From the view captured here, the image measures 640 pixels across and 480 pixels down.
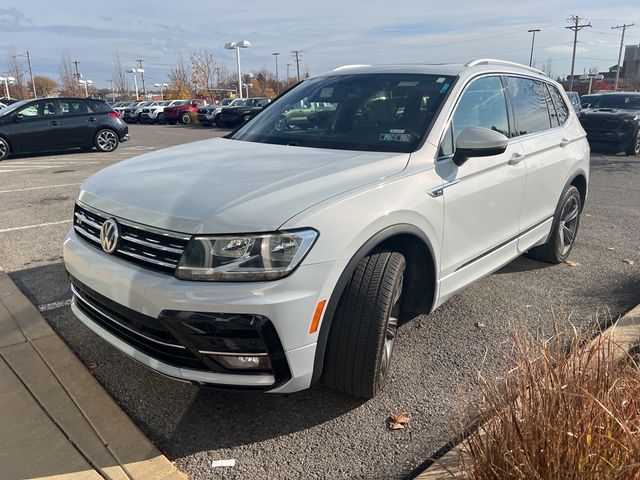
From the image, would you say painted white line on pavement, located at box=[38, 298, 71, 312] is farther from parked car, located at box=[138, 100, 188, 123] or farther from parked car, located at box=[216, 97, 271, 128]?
parked car, located at box=[138, 100, 188, 123]

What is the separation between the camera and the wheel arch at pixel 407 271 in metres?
2.50

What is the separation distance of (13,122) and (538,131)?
543 inches

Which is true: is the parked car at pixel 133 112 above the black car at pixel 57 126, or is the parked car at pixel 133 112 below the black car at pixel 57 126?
below

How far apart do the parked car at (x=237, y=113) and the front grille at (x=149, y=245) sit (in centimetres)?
2426

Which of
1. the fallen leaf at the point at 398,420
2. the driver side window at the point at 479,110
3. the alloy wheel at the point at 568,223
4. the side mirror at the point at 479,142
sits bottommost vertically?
the fallen leaf at the point at 398,420

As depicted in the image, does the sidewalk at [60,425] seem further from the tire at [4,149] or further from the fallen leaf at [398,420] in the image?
the tire at [4,149]

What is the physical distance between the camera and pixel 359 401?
295 centimetres

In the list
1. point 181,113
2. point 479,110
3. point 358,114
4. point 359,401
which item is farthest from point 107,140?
point 181,113

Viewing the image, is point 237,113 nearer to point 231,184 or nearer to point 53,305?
point 53,305

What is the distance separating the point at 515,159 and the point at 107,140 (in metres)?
14.2

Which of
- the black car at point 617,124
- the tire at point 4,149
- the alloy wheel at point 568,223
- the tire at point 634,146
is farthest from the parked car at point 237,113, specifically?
the alloy wheel at point 568,223

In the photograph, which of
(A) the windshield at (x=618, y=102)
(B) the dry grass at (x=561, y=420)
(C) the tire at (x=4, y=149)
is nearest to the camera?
(B) the dry grass at (x=561, y=420)

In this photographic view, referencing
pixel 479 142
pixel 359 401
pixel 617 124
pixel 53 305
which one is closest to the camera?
pixel 359 401

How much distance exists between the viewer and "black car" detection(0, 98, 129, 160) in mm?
13867
